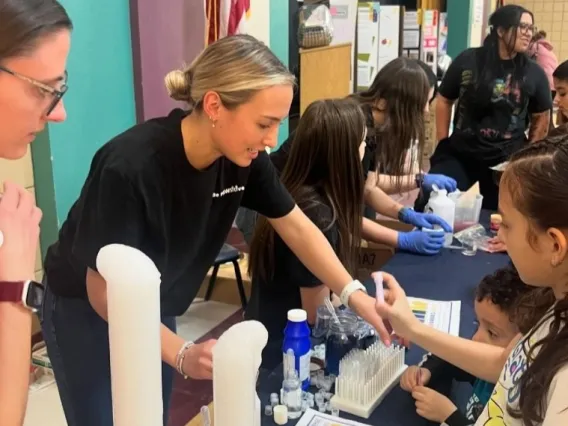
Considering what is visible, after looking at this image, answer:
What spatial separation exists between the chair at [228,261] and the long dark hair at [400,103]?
35.8 inches

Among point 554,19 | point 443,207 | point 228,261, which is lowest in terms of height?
point 228,261

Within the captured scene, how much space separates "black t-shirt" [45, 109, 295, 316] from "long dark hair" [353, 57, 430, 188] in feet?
3.25

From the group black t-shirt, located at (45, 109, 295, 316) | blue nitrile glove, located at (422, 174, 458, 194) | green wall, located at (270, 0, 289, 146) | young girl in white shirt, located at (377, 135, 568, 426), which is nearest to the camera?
young girl in white shirt, located at (377, 135, 568, 426)

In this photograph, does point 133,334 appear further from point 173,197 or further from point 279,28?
point 279,28

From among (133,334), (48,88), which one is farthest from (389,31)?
(133,334)

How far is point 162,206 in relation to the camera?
1255 millimetres

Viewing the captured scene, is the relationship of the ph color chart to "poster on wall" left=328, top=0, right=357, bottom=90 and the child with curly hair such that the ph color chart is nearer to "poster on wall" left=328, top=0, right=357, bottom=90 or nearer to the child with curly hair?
the child with curly hair

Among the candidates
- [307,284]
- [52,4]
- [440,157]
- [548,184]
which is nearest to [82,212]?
[52,4]

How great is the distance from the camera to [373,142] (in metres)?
2.44

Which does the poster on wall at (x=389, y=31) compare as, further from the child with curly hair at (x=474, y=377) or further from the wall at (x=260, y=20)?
the child with curly hair at (x=474, y=377)

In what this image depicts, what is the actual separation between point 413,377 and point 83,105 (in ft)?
5.90

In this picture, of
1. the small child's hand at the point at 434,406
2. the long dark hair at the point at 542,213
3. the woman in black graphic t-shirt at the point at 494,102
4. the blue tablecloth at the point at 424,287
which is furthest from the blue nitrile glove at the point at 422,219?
the long dark hair at the point at 542,213

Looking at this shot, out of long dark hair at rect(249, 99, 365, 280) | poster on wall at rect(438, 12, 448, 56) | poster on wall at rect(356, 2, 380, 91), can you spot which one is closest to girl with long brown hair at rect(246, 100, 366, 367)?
long dark hair at rect(249, 99, 365, 280)

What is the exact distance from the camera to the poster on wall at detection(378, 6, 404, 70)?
5.75m
